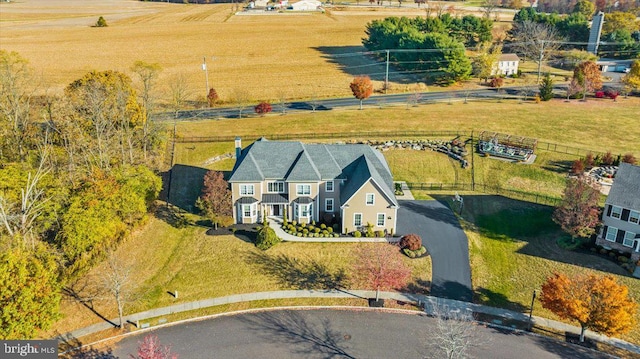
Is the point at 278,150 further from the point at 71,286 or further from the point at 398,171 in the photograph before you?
the point at 71,286

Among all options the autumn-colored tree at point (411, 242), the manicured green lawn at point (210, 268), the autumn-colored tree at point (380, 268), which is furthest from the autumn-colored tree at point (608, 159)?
the autumn-colored tree at point (380, 268)

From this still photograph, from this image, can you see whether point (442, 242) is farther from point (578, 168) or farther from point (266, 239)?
point (578, 168)

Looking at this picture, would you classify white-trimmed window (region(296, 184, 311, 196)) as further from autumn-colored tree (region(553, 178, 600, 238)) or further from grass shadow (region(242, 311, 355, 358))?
autumn-colored tree (region(553, 178, 600, 238))

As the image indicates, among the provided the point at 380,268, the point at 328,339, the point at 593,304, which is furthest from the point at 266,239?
the point at 593,304

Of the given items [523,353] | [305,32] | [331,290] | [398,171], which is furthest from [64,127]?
[305,32]

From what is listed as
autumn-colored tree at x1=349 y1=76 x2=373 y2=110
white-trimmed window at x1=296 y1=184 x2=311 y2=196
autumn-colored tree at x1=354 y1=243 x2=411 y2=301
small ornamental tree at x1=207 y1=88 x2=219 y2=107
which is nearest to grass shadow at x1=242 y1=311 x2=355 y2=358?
autumn-colored tree at x1=354 y1=243 x2=411 y2=301
